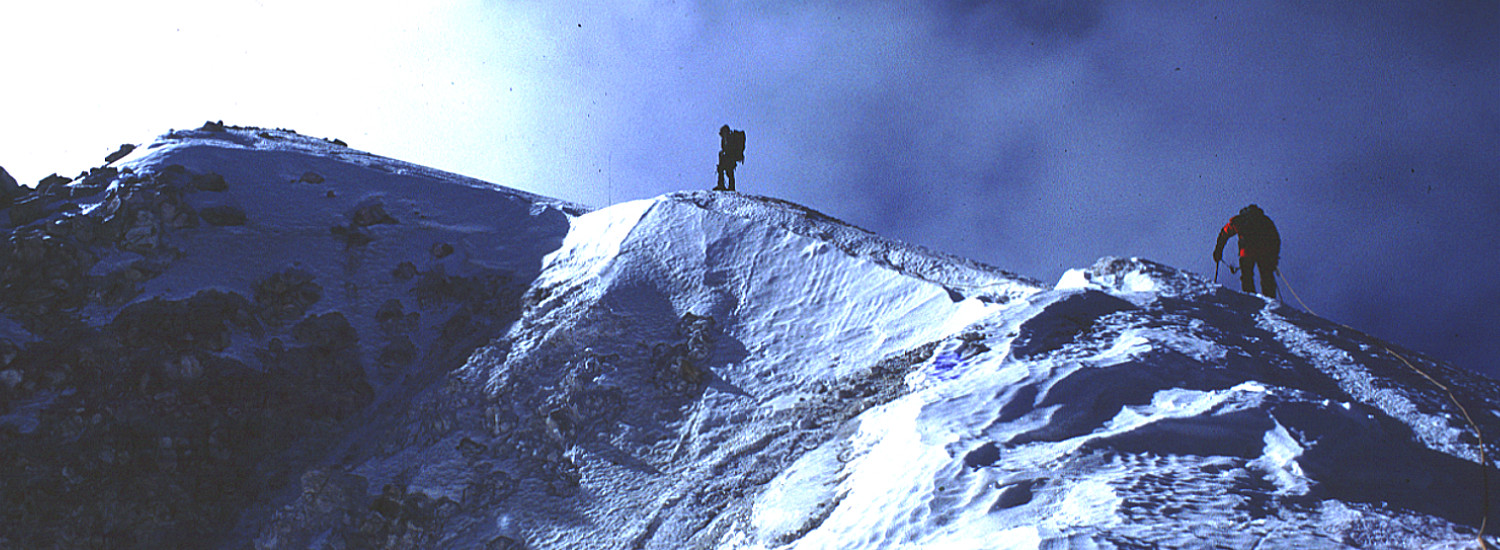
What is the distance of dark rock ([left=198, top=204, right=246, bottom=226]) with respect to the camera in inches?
432

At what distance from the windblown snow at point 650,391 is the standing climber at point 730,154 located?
3067 mm

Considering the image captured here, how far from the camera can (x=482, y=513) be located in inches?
293

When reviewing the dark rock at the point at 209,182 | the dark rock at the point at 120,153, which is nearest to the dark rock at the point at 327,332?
the dark rock at the point at 209,182

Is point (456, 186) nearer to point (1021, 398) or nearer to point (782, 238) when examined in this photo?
point (782, 238)

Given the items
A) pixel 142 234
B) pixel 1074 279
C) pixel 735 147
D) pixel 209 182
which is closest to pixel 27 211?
pixel 142 234

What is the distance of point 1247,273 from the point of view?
10203 mm

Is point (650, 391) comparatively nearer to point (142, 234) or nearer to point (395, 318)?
point (395, 318)

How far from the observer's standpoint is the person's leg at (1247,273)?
10105mm

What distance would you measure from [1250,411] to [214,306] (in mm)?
9942

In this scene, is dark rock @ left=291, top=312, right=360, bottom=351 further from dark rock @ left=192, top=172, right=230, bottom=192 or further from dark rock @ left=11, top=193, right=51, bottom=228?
dark rock @ left=11, top=193, right=51, bottom=228

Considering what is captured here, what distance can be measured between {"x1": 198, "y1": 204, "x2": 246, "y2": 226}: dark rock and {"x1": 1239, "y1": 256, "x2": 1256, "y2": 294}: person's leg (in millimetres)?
11986

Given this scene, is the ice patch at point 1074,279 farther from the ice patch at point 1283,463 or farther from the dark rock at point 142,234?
the dark rock at point 142,234

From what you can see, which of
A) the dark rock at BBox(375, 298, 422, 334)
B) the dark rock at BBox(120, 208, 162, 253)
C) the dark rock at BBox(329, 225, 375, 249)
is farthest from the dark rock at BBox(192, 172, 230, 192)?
the dark rock at BBox(375, 298, 422, 334)

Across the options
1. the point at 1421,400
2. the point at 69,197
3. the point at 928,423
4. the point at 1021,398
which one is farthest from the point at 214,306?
the point at 1421,400
